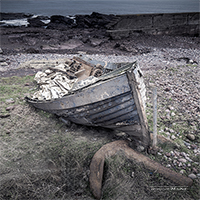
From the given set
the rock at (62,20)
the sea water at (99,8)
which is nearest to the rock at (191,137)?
the rock at (62,20)

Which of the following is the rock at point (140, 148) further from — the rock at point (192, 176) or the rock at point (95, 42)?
the rock at point (95, 42)

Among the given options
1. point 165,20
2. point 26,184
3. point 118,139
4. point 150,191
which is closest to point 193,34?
point 165,20

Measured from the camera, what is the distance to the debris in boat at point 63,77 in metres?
4.83

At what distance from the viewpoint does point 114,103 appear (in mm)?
3545

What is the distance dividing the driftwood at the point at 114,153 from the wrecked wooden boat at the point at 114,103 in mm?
388

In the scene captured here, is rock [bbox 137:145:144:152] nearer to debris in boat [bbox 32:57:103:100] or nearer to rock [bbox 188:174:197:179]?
rock [bbox 188:174:197:179]

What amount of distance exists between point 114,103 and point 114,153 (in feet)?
3.22

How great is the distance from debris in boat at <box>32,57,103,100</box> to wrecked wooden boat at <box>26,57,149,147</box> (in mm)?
599

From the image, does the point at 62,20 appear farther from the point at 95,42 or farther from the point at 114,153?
the point at 114,153

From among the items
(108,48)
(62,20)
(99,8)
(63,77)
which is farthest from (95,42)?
(99,8)

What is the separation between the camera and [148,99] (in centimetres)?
568

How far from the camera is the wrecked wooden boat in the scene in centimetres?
333

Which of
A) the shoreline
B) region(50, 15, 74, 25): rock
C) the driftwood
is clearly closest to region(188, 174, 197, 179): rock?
the driftwood

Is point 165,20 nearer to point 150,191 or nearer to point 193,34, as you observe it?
point 193,34
